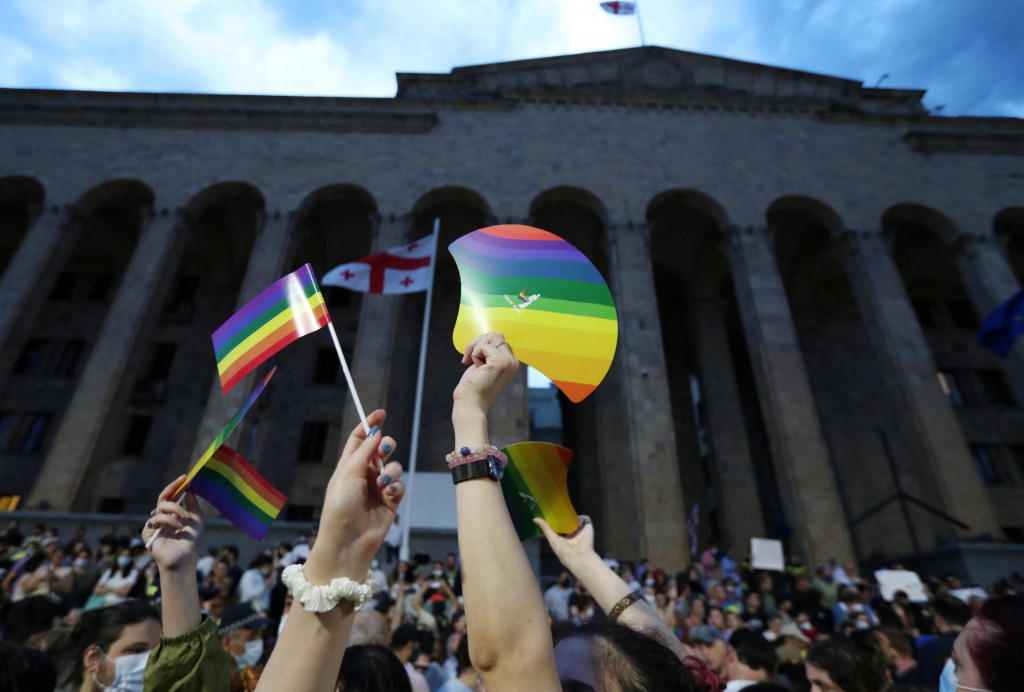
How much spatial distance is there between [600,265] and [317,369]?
40.6 feet

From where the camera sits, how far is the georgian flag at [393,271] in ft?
36.7

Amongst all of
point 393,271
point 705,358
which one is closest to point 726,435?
point 705,358

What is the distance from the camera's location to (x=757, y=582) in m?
11.6

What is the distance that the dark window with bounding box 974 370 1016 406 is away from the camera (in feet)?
74.6

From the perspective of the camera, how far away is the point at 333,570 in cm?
151

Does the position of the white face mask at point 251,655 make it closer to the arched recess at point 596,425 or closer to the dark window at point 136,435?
the arched recess at point 596,425

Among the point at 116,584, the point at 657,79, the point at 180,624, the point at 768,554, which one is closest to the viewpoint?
the point at 180,624

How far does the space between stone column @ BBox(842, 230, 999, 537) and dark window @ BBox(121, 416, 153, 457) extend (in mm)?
25874

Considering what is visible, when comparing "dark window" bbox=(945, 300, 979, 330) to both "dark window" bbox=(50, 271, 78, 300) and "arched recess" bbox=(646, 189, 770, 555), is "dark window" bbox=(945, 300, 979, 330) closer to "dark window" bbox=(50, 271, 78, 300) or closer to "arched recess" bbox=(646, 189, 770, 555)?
"arched recess" bbox=(646, 189, 770, 555)

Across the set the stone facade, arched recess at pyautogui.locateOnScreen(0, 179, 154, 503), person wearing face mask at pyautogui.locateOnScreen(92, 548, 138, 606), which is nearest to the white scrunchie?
person wearing face mask at pyautogui.locateOnScreen(92, 548, 138, 606)

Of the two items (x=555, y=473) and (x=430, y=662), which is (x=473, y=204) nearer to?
(x=430, y=662)

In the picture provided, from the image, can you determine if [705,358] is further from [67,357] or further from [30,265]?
[67,357]

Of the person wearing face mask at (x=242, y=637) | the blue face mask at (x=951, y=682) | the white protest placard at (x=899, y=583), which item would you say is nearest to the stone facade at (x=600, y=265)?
the white protest placard at (x=899, y=583)

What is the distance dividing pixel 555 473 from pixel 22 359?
28.0m
